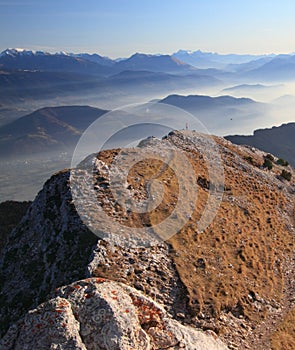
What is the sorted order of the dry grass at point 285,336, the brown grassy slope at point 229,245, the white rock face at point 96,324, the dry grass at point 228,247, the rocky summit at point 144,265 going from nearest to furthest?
the white rock face at point 96,324 → the rocky summit at point 144,265 → the dry grass at point 285,336 → the brown grassy slope at point 229,245 → the dry grass at point 228,247

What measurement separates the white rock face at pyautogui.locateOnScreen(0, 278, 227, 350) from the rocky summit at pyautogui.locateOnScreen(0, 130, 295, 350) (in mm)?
55

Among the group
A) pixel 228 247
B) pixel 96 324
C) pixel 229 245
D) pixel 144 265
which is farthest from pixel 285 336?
pixel 96 324

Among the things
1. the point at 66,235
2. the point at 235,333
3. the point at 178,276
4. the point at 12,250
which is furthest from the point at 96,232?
the point at 235,333

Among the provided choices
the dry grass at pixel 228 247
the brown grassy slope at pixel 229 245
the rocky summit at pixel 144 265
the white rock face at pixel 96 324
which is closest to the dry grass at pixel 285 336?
the rocky summit at pixel 144 265

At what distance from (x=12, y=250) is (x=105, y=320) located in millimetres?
18711

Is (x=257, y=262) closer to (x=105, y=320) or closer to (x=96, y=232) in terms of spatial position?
(x=96, y=232)

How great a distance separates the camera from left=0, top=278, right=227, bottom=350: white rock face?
18.8 metres

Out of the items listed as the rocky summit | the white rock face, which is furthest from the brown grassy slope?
the white rock face

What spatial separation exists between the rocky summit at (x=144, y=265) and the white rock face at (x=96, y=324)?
0.06 metres

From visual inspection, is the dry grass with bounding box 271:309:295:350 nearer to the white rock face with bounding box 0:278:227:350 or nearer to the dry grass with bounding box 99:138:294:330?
the dry grass with bounding box 99:138:294:330

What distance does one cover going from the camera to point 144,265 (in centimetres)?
2827

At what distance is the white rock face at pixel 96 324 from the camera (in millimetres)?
18781

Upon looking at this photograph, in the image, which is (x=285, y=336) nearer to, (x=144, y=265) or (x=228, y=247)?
(x=228, y=247)

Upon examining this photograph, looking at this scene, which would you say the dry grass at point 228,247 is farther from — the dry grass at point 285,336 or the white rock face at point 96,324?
the white rock face at point 96,324
